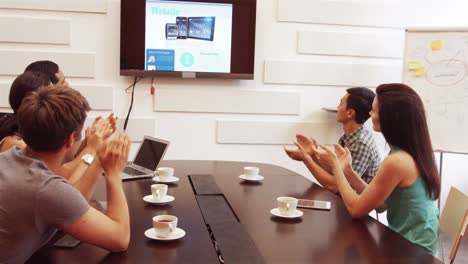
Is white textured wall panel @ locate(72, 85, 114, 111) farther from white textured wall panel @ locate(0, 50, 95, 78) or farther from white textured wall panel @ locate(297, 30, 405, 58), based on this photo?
white textured wall panel @ locate(297, 30, 405, 58)

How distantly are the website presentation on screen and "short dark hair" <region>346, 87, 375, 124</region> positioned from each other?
1212 mm

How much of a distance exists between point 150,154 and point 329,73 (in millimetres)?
2071

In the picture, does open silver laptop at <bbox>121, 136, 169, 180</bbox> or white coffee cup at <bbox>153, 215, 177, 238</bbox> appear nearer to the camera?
white coffee cup at <bbox>153, 215, 177, 238</bbox>

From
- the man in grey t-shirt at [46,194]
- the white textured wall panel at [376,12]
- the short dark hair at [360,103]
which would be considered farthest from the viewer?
the white textured wall panel at [376,12]

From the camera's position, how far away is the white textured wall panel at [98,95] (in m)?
3.60

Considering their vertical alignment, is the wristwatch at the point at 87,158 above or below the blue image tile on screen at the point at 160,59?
below

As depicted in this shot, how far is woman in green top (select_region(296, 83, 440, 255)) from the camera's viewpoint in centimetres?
175

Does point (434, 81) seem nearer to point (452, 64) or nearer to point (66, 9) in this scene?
point (452, 64)

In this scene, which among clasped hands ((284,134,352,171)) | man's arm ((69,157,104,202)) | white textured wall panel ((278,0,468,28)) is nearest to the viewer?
man's arm ((69,157,104,202))

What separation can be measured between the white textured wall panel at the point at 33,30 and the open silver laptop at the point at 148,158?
167 centimetres

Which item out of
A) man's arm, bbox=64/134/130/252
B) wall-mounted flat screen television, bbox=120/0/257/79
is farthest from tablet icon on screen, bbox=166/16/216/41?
man's arm, bbox=64/134/130/252

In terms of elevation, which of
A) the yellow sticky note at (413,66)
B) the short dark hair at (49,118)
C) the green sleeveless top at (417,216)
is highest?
the yellow sticky note at (413,66)

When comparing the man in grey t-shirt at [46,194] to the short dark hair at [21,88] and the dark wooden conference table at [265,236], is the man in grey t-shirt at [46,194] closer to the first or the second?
the dark wooden conference table at [265,236]

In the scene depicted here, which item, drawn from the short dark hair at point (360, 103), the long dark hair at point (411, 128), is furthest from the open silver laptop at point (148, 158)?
the short dark hair at point (360, 103)
